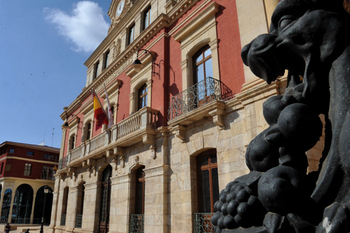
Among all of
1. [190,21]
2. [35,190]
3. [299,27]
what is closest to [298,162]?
[299,27]

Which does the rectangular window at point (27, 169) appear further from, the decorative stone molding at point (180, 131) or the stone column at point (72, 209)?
the decorative stone molding at point (180, 131)

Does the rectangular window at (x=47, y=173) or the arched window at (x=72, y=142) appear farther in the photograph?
the rectangular window at (x=47, y=173)

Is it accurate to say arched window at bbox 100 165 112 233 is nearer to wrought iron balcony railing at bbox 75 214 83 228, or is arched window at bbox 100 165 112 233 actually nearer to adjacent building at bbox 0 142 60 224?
wrought iron balcony railing at bbox 75 214 83 228

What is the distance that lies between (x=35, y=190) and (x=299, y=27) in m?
40.1

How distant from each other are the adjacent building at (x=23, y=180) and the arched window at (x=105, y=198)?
25936mm

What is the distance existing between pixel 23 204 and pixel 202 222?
35.1 meters

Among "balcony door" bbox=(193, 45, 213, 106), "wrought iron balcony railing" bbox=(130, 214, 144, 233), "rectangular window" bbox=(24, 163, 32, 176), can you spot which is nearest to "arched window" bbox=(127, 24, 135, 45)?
"balcony door" bbox=(193, 45, 213, 106)

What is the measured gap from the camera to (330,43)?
4.97ft

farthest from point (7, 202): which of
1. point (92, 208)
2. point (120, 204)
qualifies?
point (120, 204)

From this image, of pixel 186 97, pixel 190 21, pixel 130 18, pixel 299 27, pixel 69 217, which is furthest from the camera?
pixel 69 217

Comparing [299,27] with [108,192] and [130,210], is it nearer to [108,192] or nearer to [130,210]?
[130,210]

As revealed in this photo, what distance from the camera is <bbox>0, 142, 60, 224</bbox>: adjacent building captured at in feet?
110

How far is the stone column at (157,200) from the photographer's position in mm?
9008

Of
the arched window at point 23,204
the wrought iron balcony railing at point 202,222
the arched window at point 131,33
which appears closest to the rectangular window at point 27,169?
the arched window at point 23,204
